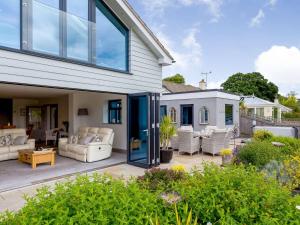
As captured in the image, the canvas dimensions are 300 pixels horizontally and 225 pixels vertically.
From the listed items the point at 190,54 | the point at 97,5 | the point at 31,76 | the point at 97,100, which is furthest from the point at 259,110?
the point at 31,76

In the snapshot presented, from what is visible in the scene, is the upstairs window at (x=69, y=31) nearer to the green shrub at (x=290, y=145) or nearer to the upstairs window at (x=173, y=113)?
the green shrub at (x=290, y=145)

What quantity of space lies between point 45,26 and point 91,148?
4.39 metres

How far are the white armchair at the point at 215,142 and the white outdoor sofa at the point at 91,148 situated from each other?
4.22 meters

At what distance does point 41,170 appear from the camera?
7.16 m

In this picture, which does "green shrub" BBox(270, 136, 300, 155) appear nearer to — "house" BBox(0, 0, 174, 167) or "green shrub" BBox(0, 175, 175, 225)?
"house" BBox(0, 0, 174, 167)

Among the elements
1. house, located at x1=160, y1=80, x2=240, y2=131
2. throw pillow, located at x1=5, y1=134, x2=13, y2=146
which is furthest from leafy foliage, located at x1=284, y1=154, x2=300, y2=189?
house, located at x1=160, y1=80, x2=240, y2=131

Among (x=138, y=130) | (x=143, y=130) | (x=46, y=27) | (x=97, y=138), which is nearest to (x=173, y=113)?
(x=138, y=130)

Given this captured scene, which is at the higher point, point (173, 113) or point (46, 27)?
point (46, 27)

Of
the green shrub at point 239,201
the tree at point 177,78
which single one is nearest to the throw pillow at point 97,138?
the green shrub at point 239,201

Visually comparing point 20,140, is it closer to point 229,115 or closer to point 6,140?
point 6,140

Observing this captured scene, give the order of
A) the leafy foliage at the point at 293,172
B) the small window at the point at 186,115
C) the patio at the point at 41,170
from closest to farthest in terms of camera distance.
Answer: the leafy foliage at the point at 293,172
the patio at the point at 41,170
the small window at the point at 186,115

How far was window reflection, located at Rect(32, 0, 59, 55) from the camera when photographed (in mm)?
5527

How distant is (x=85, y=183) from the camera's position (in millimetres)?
2590

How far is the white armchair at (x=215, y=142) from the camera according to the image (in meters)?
9.70
